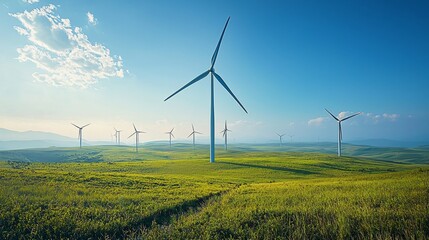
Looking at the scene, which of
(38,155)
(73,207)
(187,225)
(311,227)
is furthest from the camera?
(38,155)

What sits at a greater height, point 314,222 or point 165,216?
point 314,222

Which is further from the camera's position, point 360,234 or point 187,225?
point 187,225

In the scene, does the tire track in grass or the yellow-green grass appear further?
the tire track in grass

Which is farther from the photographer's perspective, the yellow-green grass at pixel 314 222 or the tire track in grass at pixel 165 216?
the tire track in grass at pixel 165 216

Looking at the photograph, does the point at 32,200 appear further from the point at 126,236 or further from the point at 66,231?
the point at 126,236

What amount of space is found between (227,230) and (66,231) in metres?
8.34

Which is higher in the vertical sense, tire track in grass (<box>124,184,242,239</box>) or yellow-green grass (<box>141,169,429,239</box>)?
yellow-green grass (<box>141,169,429,239</box>)

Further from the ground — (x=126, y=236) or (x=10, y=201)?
(x=10, y=201)

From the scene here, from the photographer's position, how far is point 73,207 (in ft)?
50.3

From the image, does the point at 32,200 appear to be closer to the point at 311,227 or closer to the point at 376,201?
the point at 311,227

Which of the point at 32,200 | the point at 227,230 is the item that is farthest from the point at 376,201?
the point at 32,200

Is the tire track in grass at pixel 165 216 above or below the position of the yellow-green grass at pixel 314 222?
below

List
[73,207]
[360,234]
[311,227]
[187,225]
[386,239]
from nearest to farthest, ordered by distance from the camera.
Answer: [386,239]
[360,234]
[311,227]
[187,225]
[73,207]

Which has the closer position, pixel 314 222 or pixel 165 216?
pixel 314 222
